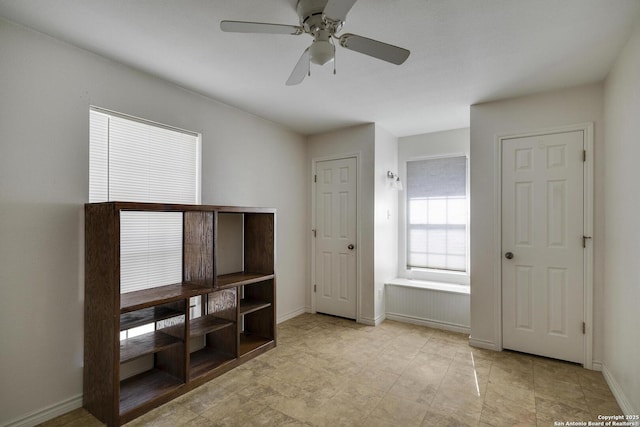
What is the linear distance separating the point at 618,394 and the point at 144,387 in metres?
3.38

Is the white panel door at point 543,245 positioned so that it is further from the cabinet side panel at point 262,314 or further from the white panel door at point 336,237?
the cabinet side panel at point 262,314

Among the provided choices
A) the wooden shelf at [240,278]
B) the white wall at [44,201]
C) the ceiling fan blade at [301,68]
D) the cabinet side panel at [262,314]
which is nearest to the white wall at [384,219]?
the cabinet side panel at [262,314]

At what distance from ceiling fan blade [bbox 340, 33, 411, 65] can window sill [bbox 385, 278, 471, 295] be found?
109 inches

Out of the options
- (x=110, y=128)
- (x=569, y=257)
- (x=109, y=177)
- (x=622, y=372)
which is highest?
(x=110, y=128)

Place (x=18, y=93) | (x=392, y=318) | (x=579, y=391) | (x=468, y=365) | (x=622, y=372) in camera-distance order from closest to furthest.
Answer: (x=18, y=93) → (x=622, y=372) → (x=579, y=391) → (x=468, y=365) → (x=392, y=318)

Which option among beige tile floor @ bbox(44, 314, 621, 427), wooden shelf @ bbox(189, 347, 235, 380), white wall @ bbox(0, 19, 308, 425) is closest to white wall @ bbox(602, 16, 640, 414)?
beige tile floor @ bbox(44, 314, 621, 427)

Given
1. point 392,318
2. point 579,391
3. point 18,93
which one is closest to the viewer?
point 18,93

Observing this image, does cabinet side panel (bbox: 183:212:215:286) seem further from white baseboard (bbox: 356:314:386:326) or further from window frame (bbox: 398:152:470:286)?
window frame (bbox: 398:152:470:286)

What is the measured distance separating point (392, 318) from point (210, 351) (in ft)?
7.37

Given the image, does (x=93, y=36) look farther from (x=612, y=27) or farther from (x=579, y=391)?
(x=579, y=391)

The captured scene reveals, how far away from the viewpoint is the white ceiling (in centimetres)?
172

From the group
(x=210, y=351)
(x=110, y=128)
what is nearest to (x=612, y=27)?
(x=110, y=128)

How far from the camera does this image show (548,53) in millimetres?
2170

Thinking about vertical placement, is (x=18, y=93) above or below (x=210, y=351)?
above
